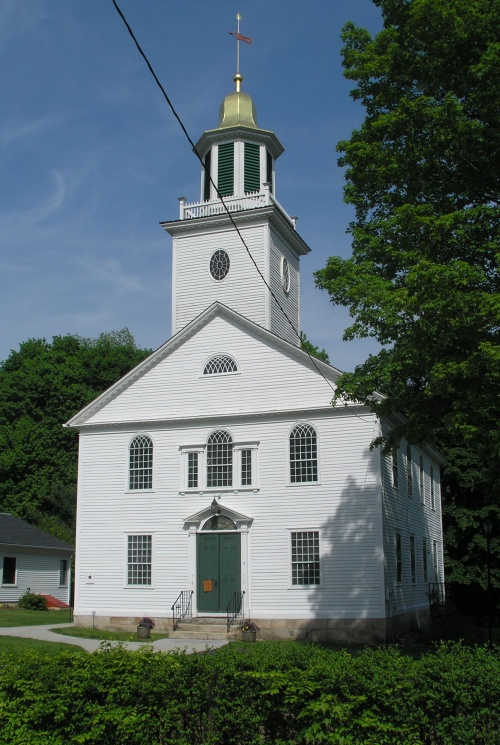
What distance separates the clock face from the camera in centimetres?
2964

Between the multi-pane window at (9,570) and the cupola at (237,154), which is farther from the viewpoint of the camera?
the multi-pane window at (9,570)

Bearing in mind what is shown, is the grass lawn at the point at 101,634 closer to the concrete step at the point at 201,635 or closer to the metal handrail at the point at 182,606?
the concrete step at the point at 201,635

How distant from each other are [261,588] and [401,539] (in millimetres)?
5391

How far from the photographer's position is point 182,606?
933 inches

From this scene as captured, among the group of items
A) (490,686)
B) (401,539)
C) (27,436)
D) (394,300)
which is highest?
(27,436)

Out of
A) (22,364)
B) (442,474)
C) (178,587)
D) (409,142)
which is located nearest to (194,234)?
(178,587)

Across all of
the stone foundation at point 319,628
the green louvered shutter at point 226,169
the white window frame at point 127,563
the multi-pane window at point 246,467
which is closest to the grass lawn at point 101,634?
the stone foundation at point 319,628

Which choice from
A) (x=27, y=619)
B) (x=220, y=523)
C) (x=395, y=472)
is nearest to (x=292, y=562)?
(x=220, y=523)

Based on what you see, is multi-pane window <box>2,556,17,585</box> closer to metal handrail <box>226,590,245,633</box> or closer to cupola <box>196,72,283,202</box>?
metal handrail <box>226,590,245,633</box>

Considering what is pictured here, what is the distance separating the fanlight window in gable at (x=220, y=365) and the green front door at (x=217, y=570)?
526 centimetres

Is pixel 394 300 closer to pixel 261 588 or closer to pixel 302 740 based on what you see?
pixel 302 740

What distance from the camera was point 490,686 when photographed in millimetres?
6992

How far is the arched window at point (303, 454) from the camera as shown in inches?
925

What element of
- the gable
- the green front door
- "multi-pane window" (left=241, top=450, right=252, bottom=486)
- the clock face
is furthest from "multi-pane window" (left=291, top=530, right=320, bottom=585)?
the clock face
